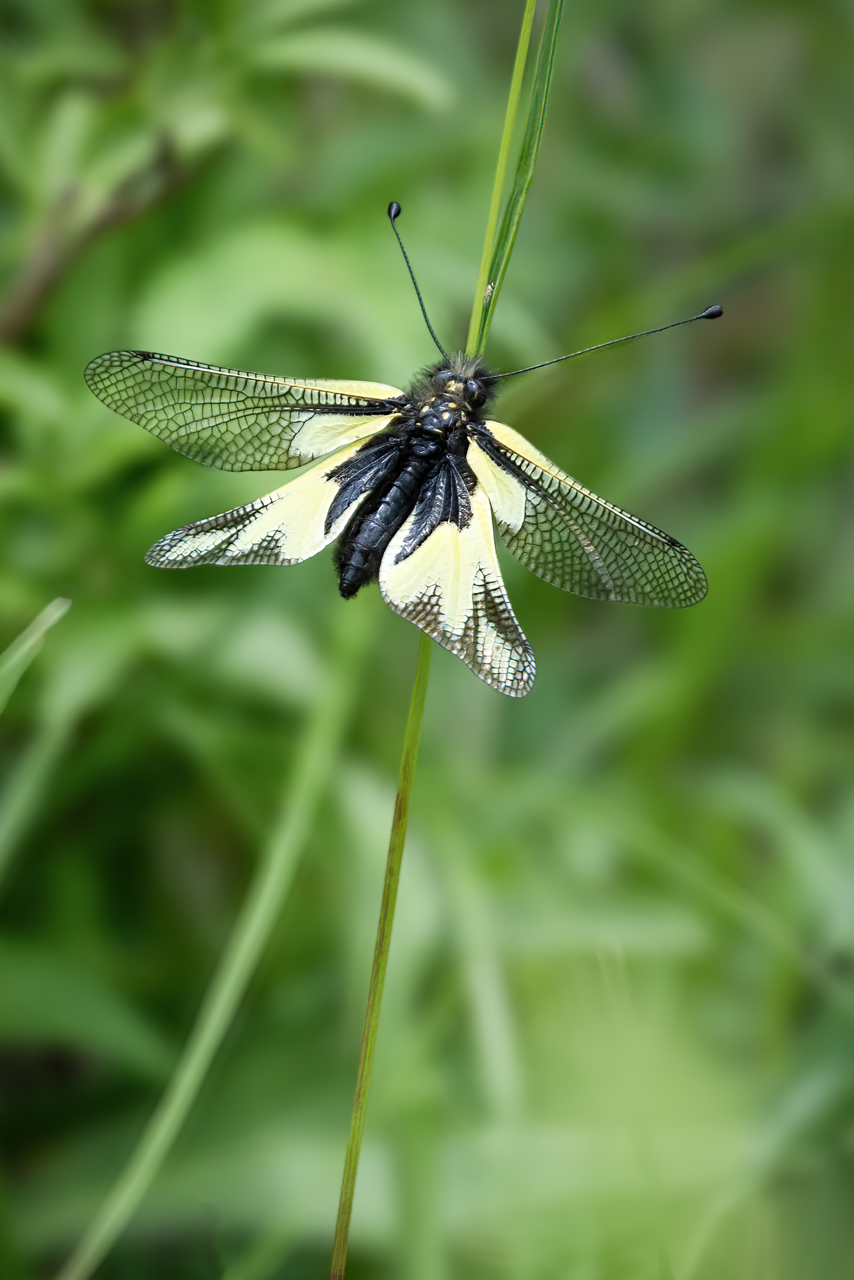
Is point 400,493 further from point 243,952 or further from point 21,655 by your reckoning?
point 243,952

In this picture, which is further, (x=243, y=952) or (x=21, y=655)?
(x=243, y=952)

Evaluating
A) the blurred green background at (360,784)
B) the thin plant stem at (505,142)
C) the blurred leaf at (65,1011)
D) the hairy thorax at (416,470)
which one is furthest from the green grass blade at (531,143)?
the blurred leaf at (65,1011)

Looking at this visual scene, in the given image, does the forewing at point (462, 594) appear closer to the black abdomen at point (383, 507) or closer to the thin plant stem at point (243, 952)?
the black abdomen at point (383, 507)

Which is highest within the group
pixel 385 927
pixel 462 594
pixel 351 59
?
pixel 351 59

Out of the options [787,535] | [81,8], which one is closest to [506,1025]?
[787,535]

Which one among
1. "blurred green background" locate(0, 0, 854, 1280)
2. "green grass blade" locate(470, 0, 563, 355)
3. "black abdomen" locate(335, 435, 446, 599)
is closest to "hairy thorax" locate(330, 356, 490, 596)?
"black abdomen" locate(335, 435, 446, 599)

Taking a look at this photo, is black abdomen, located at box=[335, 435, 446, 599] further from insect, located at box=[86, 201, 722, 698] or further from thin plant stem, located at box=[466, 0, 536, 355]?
thin plant stem, located at box=[466, 0, 536, 355]

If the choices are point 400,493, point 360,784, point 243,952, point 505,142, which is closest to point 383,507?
point 400,493
